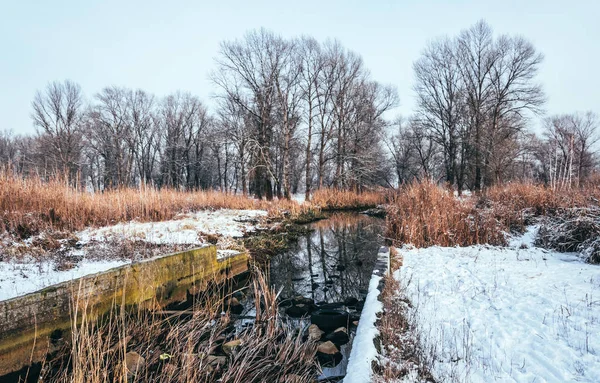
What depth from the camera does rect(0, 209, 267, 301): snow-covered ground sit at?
4.01 meters

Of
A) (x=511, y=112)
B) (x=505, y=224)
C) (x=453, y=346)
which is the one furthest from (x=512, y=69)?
(x=453, y=346)

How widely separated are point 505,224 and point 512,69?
60.7ft

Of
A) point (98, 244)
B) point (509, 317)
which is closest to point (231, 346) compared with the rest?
point (509, 317)

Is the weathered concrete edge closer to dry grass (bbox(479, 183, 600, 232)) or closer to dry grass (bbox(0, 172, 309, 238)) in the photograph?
dry grass (bbox(479, 183, 600, 232))

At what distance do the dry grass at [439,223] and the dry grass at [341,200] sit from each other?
1037 centimetres

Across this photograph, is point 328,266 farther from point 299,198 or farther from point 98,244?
point 299,198

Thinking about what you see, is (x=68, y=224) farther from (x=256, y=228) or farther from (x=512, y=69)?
(x=512, y=69)

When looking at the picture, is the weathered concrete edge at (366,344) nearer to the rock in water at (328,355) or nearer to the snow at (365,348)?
the snow at (365,348)

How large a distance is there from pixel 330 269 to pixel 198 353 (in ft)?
15.0

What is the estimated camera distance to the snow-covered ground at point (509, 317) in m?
2.35

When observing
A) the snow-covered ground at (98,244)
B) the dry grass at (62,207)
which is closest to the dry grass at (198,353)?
the snow-covered ground at (98,244)

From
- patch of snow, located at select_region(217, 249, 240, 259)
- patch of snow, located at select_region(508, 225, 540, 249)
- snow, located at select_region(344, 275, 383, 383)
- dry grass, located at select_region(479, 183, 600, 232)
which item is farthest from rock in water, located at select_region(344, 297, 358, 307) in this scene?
dry grass, located at select_region(479, 183, 600, 232)

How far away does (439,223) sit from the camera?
759cm

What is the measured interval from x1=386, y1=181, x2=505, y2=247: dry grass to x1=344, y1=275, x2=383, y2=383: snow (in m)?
4.26
